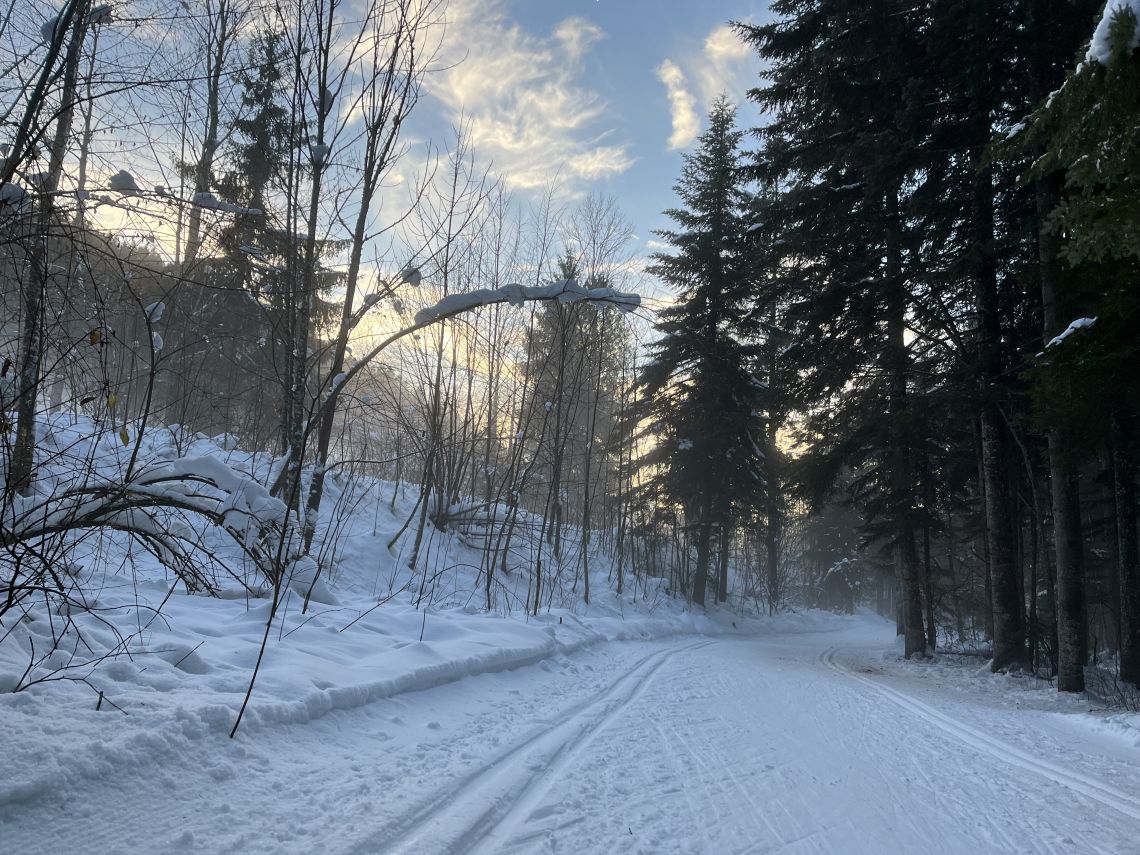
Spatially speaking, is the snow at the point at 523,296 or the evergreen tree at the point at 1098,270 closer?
the snow at the point at 523,296

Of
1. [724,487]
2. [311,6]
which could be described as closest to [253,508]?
[311,6]

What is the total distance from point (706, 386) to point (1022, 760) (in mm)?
16129

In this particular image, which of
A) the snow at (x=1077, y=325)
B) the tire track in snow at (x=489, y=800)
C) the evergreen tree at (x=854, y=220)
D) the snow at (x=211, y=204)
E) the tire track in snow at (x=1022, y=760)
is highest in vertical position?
the evergreen tree at (x=854, y=220)

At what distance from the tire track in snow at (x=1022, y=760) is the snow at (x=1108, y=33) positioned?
4.67m

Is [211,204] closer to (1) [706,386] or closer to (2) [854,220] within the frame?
(2) [854,220]

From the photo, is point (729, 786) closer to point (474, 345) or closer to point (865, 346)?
point (865, 346)

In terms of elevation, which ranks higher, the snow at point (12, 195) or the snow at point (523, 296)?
the snow at point (523, 296)

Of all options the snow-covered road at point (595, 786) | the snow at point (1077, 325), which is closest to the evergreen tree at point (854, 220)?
the snow at point (1077, 325)

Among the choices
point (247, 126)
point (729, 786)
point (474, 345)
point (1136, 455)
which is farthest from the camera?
point (474, 345)

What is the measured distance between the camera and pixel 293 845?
2223mm

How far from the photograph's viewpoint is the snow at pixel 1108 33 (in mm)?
3926

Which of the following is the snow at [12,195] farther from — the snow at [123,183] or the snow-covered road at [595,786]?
the snow-covered road at [595,786]

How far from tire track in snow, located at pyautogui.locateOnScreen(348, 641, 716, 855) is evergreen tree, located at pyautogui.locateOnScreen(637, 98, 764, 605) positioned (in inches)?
625

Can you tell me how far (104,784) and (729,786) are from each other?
2916 millimetres
